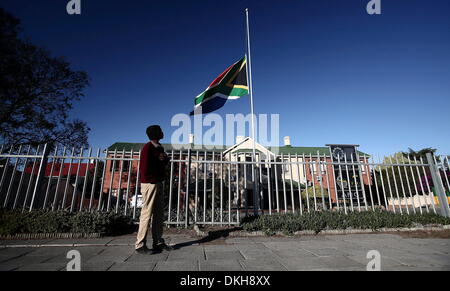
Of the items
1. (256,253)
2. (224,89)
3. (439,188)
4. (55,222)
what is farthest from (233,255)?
(439,188)

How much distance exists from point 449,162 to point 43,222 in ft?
34.6

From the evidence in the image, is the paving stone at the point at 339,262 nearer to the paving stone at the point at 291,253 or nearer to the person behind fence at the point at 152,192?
the paving stone at the point at 291,253

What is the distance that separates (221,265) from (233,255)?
493 mm

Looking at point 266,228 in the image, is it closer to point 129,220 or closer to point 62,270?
point 129,220

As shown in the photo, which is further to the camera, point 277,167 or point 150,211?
point 277,167

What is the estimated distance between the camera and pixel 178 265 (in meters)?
2.45

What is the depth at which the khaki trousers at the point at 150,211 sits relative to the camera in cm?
289

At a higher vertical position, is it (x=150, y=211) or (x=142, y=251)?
(x=150, y=211)

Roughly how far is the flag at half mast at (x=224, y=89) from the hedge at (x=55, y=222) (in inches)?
160

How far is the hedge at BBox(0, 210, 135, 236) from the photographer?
4.00 meters

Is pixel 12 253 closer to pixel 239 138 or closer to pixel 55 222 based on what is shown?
pixel 55 222

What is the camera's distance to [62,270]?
2238mm

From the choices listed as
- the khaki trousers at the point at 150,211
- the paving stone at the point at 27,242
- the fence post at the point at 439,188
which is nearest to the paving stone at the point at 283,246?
the khaki trousers at the point at 150,211
